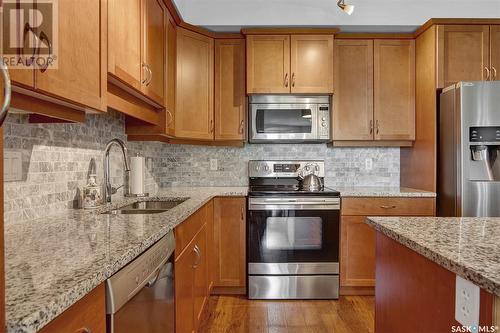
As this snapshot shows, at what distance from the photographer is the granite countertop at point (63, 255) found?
58cm

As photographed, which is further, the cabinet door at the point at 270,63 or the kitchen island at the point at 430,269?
the cabinet door at the point at 270,63

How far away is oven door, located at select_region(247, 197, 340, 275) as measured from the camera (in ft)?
8.70

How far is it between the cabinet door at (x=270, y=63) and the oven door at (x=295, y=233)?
A: 0.98 meters

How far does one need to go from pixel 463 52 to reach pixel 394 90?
1.89ft

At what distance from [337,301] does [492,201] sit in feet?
4.52

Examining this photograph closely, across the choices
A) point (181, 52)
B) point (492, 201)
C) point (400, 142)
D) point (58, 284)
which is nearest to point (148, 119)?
point (181, 52)

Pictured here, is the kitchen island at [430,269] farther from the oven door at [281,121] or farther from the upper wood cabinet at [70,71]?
the oven door at [281,121]

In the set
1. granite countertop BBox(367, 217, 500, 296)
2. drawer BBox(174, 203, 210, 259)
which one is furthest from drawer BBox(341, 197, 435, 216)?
granite countertop BBox(367, 217, 500, 296)

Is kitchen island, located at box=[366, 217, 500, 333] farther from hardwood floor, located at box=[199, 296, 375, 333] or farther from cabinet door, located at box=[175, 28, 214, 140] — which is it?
cabinet door, located at box=[175, 28, 214, 140]

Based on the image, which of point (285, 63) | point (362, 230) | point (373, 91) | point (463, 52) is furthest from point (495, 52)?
point (362, 230)

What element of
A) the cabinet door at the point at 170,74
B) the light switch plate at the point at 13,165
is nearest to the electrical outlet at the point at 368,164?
the cabinet door at the point at 170,74

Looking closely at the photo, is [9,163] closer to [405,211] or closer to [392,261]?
[392,261]

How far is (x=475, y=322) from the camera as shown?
28.6 inches

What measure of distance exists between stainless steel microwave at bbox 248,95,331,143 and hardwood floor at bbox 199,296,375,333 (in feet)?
4.51
